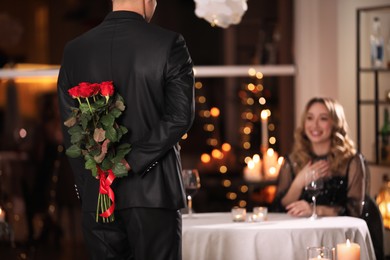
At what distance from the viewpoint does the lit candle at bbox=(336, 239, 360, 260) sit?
3174mm

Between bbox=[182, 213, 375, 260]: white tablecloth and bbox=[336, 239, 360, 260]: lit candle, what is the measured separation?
0.23 metres

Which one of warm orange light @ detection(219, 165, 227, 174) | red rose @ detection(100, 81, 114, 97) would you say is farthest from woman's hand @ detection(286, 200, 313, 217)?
warm orange light @ detection(219, 165, 227, 174)

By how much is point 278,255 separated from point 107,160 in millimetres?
993

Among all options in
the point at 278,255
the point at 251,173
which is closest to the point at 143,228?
the point at 278,255

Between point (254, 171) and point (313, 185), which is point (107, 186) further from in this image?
point (254, 171)

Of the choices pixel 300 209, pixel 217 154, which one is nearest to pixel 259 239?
pixel 300 209

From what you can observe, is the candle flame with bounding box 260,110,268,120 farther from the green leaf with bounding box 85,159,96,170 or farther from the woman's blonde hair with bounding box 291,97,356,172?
the green leaf with bounding box 85,159,96,170

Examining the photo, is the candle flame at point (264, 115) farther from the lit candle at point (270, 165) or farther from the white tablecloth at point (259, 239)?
the white tablecloth at point (259, 239)

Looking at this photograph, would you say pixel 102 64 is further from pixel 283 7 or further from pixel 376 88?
pixel 283 7

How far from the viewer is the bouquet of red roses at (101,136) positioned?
267cm

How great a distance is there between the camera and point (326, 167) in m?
4.11

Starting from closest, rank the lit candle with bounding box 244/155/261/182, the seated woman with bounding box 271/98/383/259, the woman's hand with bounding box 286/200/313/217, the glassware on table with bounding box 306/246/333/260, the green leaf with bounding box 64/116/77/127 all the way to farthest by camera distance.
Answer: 1. the green leaf with bounding box 64/116/77/127
2. the glassware on table with bounding box 306/246/333/260
3. the woman's hand with bounding box 286/200/313/217
4. the seated woman with bounding box 271/98/383/259
5. the lit candle with bounding box 244/155/261/182

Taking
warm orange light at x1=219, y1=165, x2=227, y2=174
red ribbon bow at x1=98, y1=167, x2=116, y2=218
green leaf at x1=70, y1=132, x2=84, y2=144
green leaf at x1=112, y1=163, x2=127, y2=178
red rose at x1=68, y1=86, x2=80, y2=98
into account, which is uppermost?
red rose at x1=68, y1=86, x2=80, y2=98

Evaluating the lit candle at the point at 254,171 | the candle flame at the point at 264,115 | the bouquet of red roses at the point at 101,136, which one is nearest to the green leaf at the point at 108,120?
the bouquet of red roses at the point at 101,136
